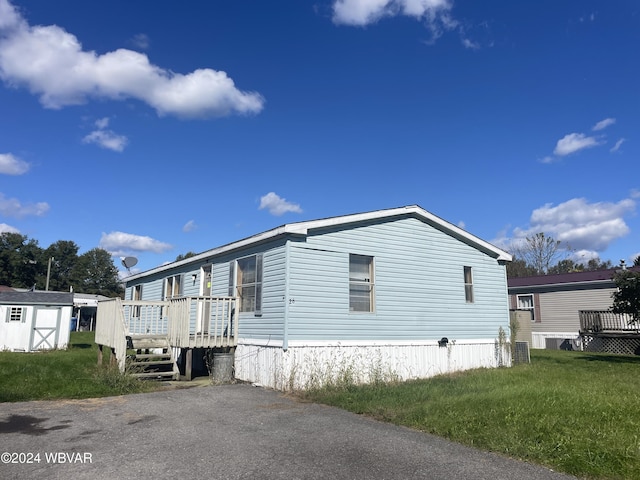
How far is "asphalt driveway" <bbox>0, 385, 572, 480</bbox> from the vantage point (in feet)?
15.6

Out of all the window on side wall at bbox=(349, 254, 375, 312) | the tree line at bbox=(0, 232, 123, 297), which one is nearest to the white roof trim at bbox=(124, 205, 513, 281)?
the window on side wall at bbox=(349, 254, 375, 312)

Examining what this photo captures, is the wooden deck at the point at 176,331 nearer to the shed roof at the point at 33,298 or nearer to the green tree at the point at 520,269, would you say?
the shed roof at the point at 33,298

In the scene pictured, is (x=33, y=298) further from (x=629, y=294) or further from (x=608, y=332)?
(x=608, y=332)

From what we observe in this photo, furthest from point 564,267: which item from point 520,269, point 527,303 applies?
point 527,303

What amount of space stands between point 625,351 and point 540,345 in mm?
4024

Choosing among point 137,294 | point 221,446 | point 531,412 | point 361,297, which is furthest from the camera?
point 137,294

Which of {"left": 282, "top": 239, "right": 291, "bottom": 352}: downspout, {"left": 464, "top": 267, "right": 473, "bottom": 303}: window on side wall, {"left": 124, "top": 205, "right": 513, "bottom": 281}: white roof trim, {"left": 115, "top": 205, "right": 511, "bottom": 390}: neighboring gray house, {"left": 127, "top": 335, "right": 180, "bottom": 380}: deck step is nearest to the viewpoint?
{"left": 282, "top": 239, "right": 291, "bottom": 352}: downspout

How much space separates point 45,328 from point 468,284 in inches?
680

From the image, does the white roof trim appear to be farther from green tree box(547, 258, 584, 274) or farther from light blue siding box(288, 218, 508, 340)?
green tree box(547, 258, 584, 274)

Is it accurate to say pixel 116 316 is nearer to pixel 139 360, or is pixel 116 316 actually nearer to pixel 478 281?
pixel 139 360

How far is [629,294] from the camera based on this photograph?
51.4ft

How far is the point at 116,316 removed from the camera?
1155cm

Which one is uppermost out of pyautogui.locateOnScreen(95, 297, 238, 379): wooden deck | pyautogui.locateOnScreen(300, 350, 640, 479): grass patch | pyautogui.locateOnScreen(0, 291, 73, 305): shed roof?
pyautogui.locateOnScreen(0, 291, 73, 305): shed roof

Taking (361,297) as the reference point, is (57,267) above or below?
above
